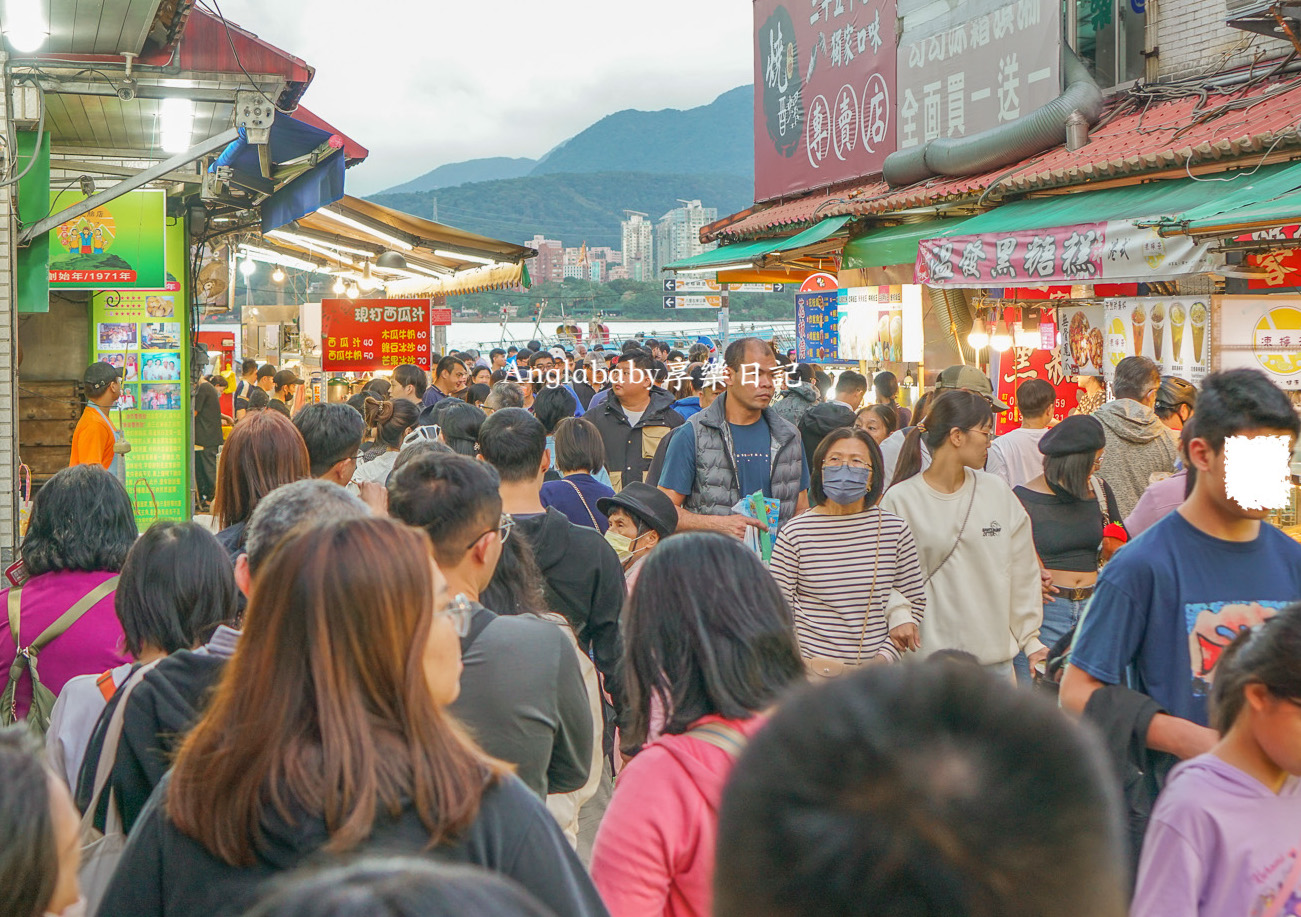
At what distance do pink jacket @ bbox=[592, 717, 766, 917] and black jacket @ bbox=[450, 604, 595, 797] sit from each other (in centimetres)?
64

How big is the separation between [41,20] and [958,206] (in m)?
9.28

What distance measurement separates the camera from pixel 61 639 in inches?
151

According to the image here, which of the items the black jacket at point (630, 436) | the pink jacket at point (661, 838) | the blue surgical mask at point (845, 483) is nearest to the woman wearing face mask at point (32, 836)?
the pink jacket at point (661, 838)

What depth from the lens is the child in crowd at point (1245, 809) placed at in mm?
2285

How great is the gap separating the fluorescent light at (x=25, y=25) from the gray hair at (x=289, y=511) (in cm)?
495

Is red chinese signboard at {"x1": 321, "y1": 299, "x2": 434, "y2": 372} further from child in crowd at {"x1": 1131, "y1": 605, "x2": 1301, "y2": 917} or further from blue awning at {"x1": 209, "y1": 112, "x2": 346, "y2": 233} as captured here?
child in crowd at {"x1": 1131, "y1": 605, "x2": 1301, "y2": 917}

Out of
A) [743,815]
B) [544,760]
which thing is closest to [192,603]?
[544,760]

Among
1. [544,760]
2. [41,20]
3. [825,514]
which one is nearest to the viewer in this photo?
[544,760]

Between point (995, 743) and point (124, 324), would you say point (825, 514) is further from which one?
point (124, 324)

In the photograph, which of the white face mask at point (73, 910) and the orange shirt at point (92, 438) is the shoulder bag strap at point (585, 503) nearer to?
the white face mask at point (73, 910)

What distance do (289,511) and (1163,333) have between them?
7830 millimetres

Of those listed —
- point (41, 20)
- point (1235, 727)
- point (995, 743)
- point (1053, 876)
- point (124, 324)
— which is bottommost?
point (1235, 727)

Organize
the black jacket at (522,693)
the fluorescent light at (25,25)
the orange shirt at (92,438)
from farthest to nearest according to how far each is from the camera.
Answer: the orange shirt at (92,438), the fluorescent light at (25,25), the black jacket at (522,693)

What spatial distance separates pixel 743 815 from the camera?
1.14 meters
